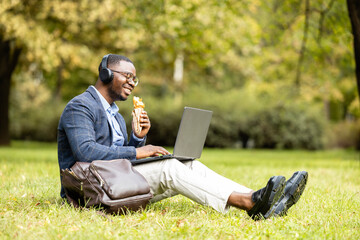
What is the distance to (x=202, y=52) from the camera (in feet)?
54.1

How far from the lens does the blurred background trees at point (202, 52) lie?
539 inches

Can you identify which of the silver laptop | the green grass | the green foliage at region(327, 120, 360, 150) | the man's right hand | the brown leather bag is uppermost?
the silver laptop

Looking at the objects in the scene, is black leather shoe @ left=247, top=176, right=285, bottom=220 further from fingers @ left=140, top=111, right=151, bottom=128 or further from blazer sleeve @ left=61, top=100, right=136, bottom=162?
fingers @ left=140, top=111, right=151, bottom=128

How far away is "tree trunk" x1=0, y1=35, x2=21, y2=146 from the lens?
17.2m

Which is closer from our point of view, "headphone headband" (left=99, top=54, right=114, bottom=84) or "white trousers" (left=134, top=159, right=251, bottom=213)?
"white trousers" (left=134, top=159, right=251, bottom=213)

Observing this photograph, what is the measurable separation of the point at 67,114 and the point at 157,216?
1.20 meters

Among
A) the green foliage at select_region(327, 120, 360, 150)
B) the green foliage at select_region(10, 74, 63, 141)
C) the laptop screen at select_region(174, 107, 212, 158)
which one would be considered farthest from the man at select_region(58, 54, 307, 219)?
the green foliage at select_region(327, 120, 360, 150)

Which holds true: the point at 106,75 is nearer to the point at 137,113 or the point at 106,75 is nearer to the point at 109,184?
the point at 137,113

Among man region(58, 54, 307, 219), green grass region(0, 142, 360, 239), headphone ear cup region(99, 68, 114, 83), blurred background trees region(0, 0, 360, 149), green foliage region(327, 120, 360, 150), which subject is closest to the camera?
green grass region(0, 142, 360, 239)

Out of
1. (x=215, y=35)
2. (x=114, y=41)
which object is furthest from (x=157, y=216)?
(x=114, y=41)

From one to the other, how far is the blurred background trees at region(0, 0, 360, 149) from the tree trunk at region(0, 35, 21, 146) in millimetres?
36

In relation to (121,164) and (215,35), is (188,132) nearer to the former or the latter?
(121,164)

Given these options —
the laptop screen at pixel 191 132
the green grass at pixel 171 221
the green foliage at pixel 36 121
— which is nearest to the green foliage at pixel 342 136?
the green foliage at pixel 36 121

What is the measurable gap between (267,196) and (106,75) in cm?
185
